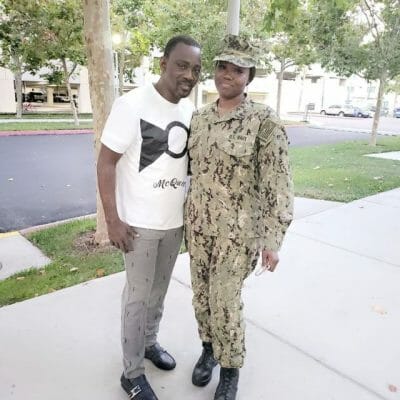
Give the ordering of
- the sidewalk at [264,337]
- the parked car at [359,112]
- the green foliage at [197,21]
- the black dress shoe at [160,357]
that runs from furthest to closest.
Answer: the parked car at [359,112] < the green foliage at [197,21] < the black dress shoe at [160,357] < the sidewalk at [264,337]

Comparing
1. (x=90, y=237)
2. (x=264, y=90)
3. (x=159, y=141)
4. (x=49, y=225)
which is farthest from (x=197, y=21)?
(x=264, y=90)

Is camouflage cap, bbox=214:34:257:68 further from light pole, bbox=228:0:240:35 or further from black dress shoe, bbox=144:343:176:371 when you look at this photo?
light pole, bbox=228:0:240:35

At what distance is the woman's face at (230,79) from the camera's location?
1950 millimetres

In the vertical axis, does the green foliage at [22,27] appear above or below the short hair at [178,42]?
above

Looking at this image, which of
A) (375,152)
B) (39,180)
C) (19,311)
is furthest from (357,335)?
(375,152)

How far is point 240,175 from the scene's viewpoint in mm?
2000

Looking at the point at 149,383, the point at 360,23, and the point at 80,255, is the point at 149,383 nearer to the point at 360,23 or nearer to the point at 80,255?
the point at 80,255

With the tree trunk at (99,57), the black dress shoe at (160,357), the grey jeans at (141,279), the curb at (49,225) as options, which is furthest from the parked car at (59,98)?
the grey jeans at (141,279)

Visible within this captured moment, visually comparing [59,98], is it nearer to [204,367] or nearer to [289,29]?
[289,29]

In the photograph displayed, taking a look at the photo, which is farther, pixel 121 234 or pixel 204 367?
pixel 204 367

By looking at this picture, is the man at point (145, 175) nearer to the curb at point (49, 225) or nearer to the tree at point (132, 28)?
the curb at point (49, 225)

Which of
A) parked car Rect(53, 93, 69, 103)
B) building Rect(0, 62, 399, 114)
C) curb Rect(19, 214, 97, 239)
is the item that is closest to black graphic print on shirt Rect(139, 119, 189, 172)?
curb Rect(19, 214, 97, 239)

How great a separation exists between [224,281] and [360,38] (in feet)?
41.1

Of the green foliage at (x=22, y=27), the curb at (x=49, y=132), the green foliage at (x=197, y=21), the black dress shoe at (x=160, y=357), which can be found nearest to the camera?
the black dress shoe at (x=160, y=357)
